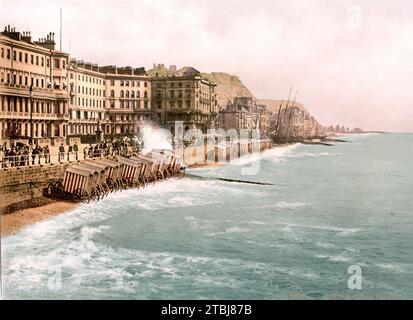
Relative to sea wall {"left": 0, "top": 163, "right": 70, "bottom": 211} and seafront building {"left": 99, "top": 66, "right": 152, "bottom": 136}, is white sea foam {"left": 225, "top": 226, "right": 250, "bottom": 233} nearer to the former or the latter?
sea wall {"left": 0, "top": 163, "right": 70, "bottom": 211}

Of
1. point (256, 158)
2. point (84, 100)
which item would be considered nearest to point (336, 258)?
point (84, 100)

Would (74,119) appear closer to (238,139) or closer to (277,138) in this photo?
(238,139)

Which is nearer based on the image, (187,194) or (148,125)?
(187,194)

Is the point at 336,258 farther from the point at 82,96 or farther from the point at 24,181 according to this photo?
the point at 82,96

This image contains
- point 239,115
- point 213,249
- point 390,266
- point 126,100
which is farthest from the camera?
point 239,115

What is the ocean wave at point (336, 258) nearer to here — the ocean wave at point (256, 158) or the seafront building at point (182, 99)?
the seafront building at point (182, 99)

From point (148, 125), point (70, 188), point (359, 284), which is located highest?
point (148, 125)
